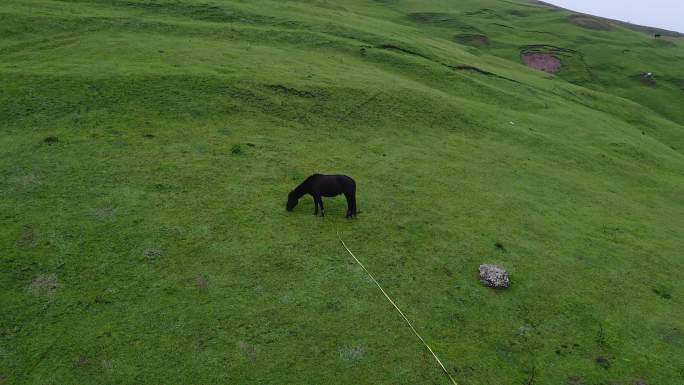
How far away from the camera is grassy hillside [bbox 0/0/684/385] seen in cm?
1017

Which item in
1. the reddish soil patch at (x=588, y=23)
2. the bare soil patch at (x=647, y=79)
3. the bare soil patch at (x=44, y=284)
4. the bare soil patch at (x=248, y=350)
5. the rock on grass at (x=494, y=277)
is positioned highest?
the reddish soil patch at (x=588, y=23)

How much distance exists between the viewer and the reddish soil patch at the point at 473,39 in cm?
6309

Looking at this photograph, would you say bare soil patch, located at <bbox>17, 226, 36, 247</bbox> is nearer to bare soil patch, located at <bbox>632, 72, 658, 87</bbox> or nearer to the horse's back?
the horse's back

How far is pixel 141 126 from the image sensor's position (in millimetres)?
19266

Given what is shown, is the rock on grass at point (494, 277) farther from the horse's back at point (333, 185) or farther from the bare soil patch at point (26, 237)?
the bare soil patch at point (26, 237)

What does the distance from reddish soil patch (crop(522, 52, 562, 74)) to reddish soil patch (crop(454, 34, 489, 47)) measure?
5.86m

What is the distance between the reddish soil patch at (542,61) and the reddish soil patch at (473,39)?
19.2 feet

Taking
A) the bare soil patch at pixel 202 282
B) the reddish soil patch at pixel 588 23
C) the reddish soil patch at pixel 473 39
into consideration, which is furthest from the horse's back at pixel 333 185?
the reddish soil patch at pixel 588 23

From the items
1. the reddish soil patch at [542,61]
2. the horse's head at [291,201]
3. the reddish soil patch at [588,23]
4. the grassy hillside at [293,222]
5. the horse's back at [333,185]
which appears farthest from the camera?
the reddish soil patch at [588,23]

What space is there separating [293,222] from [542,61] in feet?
186

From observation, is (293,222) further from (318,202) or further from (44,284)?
(44,284)

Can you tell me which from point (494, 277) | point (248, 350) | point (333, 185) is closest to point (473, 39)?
point (333, 185)

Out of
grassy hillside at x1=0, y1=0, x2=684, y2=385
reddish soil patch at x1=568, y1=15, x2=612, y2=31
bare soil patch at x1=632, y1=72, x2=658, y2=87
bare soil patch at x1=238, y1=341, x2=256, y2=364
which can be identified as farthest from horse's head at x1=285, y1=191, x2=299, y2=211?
reddish soil patch at x1=568, y1=15, x2=612, y2=31

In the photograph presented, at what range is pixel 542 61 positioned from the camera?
60344mm
